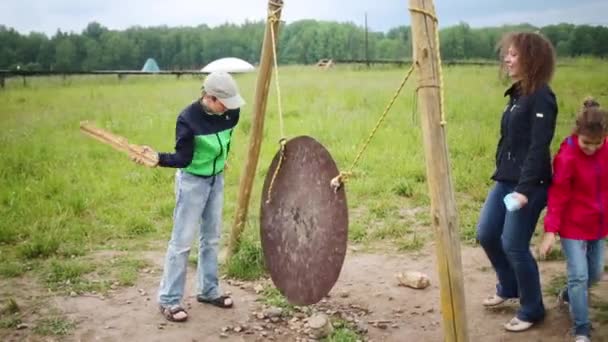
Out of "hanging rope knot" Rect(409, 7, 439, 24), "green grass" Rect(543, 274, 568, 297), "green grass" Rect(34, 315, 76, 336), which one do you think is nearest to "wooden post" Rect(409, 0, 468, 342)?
"hanging rope knot" Rect(409, 7, 439, 24)

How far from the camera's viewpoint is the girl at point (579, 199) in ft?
11.4

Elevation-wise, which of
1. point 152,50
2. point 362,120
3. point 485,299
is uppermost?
point 152,50

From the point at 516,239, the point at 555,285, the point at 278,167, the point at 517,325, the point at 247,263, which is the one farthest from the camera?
the point at 247,263

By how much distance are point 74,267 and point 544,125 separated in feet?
13.0

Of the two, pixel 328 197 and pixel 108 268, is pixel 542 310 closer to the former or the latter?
pixel 328 197

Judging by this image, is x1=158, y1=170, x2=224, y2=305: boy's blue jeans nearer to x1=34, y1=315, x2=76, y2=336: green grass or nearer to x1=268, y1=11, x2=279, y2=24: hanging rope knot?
x1=34, y1=315, x2=76, y2=336: green grass

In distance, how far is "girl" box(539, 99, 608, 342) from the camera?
3.46 metres

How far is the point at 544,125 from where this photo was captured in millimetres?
3350

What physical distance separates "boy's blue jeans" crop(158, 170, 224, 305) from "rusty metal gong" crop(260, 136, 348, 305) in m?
0.47

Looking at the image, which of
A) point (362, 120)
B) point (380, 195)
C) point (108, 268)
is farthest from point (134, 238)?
point (362, 120)

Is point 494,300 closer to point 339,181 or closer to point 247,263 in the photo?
point 339,181

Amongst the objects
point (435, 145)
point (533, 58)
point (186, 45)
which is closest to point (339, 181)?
point (435, 145)

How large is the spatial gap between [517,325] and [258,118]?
2349 millimetres

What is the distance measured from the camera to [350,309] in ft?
14.9
